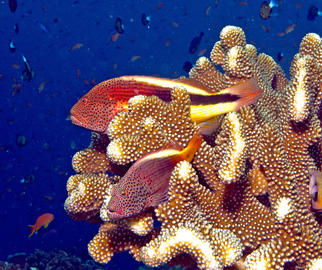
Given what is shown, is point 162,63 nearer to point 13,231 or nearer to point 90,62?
point 90,62

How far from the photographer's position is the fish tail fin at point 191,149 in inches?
89.4

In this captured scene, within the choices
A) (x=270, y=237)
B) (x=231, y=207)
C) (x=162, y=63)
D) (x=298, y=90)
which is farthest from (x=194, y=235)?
(x=162, y=63)

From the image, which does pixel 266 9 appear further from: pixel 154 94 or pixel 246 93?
pixel 154 94

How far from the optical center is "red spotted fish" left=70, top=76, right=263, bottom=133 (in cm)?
246

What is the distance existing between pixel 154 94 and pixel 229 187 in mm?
1008

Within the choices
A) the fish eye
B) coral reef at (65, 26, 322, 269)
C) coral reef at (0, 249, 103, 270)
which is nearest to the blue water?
coral reef at (0, 249, 103, 270)

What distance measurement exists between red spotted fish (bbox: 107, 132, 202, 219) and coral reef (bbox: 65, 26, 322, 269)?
0.11 meters

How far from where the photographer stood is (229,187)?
2.48 meters

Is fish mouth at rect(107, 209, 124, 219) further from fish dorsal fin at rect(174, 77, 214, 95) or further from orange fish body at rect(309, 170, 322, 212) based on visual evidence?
orange fish body at rect(309, 170, 322, 212)

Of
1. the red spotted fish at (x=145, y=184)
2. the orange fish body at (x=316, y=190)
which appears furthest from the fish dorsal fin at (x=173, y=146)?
the orange fish body at (x=316, y=190)

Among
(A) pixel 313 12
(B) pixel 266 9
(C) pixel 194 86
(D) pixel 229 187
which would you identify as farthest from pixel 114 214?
(A) pixel 313 12

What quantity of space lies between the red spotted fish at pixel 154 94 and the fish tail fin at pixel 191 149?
27 cm

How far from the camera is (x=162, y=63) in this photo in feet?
238

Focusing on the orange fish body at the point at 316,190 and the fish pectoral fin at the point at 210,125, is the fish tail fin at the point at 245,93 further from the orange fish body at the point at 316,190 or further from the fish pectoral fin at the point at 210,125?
the orange fish body at the point at 316,190
